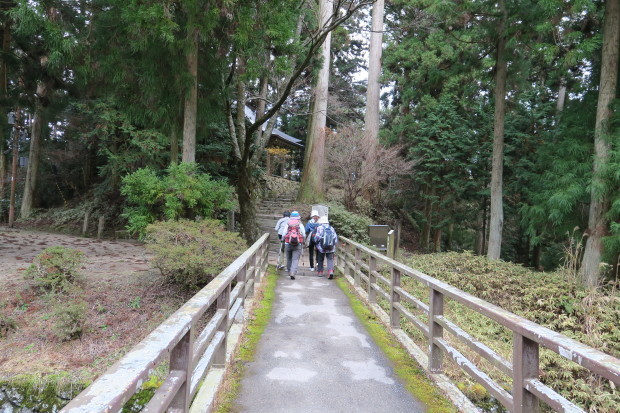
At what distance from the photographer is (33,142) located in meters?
21.7

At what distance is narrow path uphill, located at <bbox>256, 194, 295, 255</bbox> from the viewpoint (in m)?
17.4

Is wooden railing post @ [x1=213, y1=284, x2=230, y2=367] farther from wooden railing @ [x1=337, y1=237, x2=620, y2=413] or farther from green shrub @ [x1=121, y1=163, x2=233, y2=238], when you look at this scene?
green shrub @ [x1=121, y1=163, x2=233, y2=238]

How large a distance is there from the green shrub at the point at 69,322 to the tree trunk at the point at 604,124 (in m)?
11.1

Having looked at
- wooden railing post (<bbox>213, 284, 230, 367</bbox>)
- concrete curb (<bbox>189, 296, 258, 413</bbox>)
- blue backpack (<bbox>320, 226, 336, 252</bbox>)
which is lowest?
concrete curb (<bbox>189, 296, 258, 413</bbox>)

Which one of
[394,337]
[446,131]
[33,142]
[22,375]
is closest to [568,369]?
[394,337]

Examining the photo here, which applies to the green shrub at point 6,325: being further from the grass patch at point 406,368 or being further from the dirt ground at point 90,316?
the grass patch at point 406,368

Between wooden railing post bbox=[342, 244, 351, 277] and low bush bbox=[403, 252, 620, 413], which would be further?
wooden railing post bbox=[342, 244, 351, 277]

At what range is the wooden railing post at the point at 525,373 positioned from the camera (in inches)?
90.8

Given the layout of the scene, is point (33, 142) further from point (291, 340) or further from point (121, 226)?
point (291, 340)

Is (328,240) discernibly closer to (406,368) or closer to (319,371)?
(406,368)

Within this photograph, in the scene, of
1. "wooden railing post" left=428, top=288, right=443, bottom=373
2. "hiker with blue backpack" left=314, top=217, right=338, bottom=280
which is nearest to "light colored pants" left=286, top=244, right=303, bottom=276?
"hiker with blue backpack" left=314, top=217, right=338, bottom=280

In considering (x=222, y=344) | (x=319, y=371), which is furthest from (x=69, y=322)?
(x=319, y=371)

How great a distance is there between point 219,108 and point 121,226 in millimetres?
10341

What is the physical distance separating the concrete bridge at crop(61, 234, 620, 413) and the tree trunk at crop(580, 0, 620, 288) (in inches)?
270
